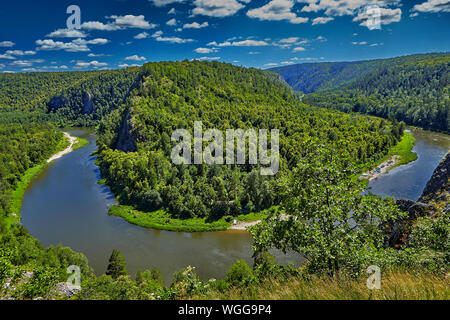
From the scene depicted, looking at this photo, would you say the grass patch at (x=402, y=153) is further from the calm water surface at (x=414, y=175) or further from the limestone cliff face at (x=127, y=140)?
the limestone cliff face at (x=127, y=140)

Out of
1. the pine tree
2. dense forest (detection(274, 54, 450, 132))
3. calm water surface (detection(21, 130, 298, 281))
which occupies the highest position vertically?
dense forest (detection(274, 54, 450, 132))

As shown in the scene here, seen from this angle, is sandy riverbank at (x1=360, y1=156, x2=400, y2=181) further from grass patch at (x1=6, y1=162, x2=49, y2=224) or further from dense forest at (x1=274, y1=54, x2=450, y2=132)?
grass patch at (x1=6, y1=162, x2=49, y2=224)

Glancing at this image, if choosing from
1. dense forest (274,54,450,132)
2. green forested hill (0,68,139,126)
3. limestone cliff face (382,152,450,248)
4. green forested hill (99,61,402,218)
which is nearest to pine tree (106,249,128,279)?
green forested hill (99,61,402,218)

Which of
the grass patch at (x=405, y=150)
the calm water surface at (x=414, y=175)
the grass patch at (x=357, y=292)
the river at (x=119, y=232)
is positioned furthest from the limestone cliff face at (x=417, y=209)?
the grass patch at (x=405, y=150)

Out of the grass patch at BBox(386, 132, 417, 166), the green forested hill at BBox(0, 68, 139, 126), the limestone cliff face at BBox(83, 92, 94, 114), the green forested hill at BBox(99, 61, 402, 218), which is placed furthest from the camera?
the limestone cliff face at BBox(83, 92, 94, 114)
